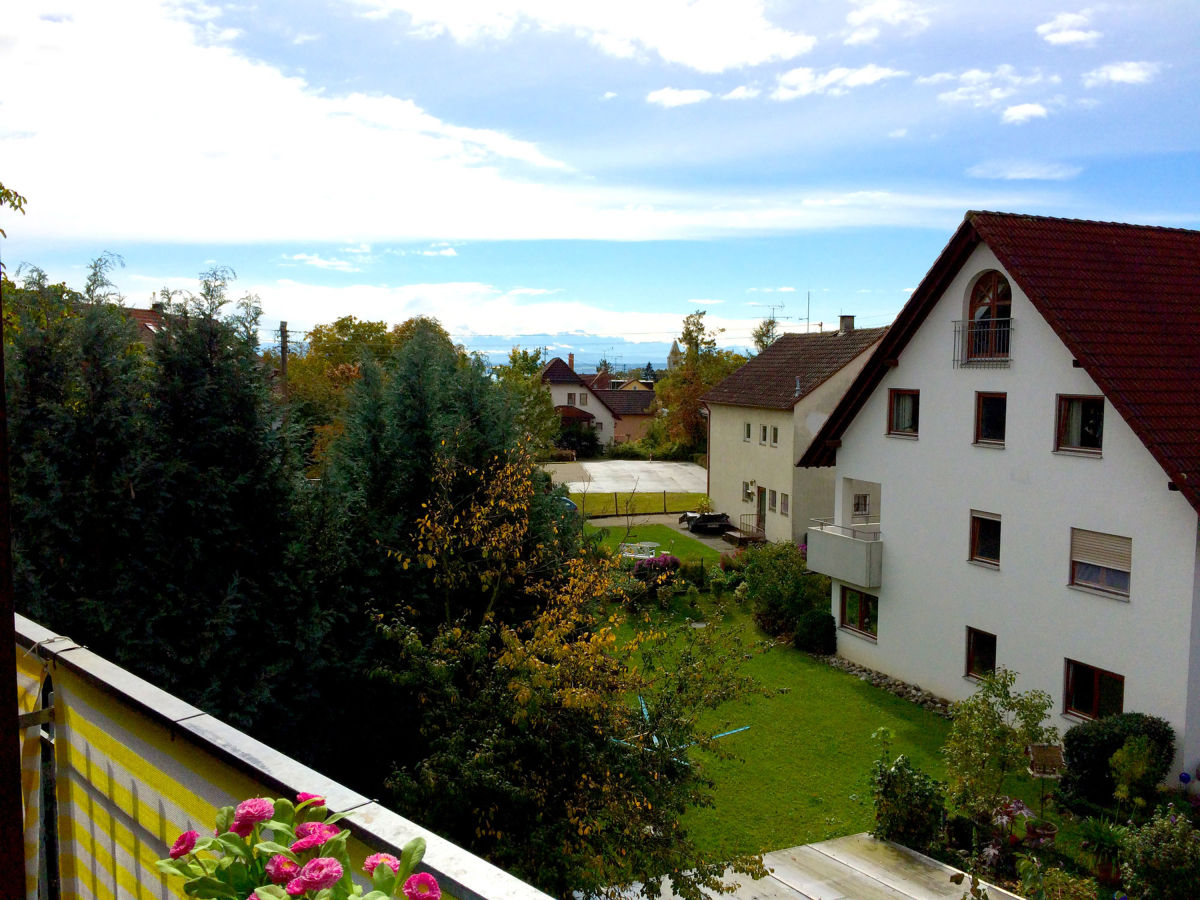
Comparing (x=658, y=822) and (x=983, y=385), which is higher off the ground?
(x=983, y=385)

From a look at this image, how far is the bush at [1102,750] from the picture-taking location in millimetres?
15180

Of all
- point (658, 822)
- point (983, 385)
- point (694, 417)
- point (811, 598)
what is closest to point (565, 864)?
point (658, 822)

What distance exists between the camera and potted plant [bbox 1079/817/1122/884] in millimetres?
13016

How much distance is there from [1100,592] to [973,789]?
16.7 ft

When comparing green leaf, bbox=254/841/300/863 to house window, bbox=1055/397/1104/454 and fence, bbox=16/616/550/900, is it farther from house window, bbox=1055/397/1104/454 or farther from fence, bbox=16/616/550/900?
house window, bbox=1055/397/1104/454

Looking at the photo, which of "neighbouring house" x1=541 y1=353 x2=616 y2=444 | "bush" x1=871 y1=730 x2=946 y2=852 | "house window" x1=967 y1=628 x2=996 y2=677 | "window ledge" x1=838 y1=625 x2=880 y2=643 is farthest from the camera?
"neighbouring house" x1=541 y1=353 x2=616 y2=444

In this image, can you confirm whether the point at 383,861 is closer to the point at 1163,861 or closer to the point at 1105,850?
the point at 1163,861

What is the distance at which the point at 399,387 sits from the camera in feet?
45.2

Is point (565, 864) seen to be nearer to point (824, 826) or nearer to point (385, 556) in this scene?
point (385, 556)

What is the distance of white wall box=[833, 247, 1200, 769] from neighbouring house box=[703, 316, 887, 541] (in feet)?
39.9

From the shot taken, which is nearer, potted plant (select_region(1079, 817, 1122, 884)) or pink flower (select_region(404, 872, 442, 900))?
pink flower (select_region(404, 872, 442, 900))

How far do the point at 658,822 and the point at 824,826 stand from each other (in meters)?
6.94

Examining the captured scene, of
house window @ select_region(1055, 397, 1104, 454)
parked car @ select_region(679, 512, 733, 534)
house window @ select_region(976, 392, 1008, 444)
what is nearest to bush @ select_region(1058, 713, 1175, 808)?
house window @ select_region(1055, 397, 1104, 454)

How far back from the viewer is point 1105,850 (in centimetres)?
1319
